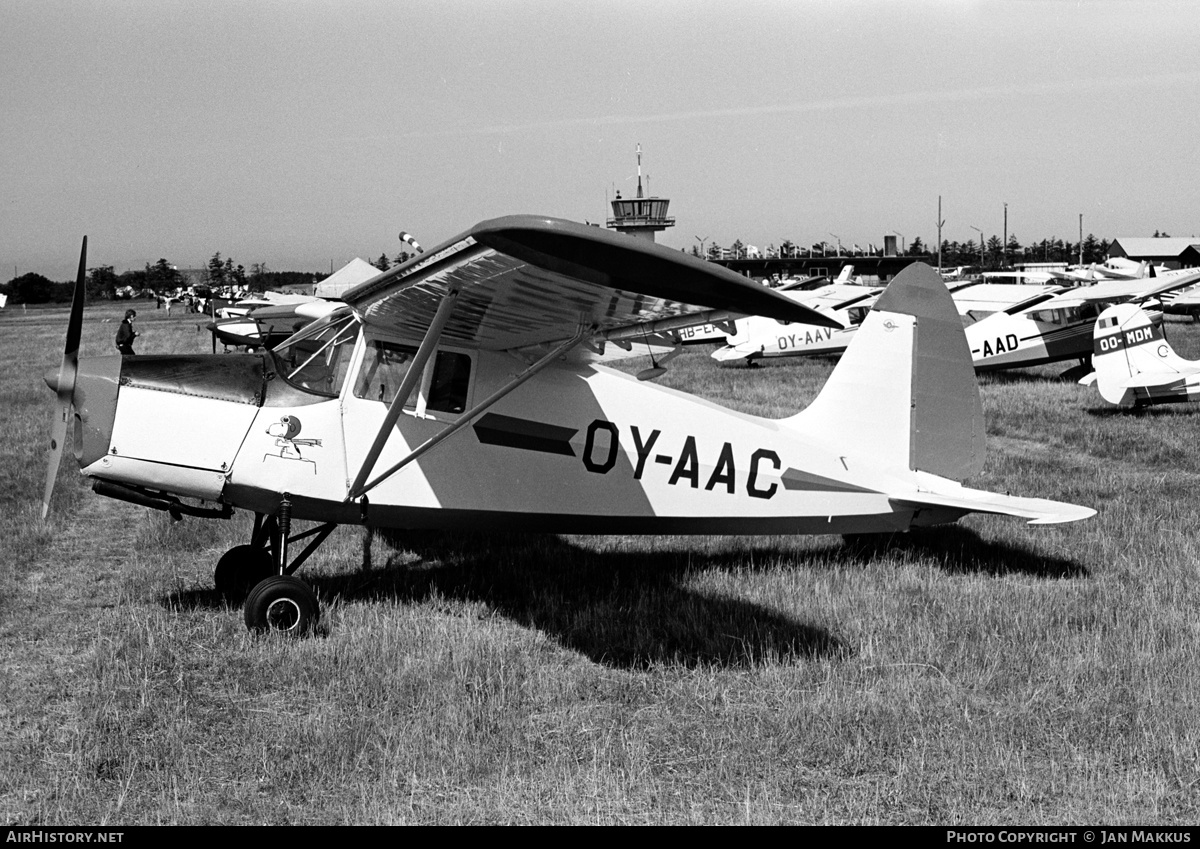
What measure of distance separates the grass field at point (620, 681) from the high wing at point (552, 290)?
1.86m

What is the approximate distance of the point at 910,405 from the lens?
25.0 ft

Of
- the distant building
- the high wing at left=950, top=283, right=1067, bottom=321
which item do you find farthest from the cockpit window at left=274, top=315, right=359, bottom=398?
the distant building

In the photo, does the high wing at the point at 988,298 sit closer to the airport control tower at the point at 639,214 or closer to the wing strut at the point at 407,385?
the wing strut at the point at 407,385

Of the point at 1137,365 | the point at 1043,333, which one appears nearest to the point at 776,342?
the point at 1043,333

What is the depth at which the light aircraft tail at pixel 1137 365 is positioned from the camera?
616 inches

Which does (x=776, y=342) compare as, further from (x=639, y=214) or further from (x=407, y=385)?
(x=639, y=214)

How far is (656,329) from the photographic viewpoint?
5609mm

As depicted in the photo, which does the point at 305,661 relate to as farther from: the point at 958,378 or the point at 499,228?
the point at 958,378

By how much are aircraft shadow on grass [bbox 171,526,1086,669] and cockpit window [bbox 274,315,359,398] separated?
1532 mm

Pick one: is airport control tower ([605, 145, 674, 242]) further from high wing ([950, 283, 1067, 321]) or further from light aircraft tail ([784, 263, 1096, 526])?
light aircraft tail ([784, 263, 1096, 526])

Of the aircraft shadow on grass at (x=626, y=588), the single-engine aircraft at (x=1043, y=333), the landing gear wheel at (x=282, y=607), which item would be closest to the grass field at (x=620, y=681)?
the aircraft shadow on grass at (x=626, y=588)

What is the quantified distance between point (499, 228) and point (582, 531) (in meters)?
3.27

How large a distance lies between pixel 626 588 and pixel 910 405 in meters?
2.47

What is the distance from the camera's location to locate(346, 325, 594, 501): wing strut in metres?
5.67
